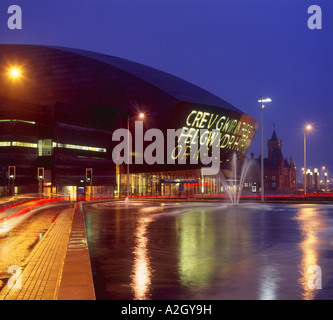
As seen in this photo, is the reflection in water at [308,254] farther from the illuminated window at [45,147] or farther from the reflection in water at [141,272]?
the illuminated window at [45,147]

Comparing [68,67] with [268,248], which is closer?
[268,248]

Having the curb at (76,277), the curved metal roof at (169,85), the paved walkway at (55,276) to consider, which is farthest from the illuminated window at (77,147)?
the curb at (76,277)

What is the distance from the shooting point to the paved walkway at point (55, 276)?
7763 mm

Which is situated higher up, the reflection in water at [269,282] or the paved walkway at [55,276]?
the paved walkway at [55,276]

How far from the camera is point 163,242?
16.1 metres

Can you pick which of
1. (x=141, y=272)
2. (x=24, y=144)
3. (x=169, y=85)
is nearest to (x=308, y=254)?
(x=141, y=272)

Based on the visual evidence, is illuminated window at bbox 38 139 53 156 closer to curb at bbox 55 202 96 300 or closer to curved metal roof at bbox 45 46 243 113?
curved metal roof at bbox 45 46 243 113

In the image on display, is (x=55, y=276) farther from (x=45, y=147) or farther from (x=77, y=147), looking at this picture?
(x=77, y=147)

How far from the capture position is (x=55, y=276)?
368 inches

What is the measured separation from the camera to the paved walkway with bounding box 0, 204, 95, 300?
306 inches

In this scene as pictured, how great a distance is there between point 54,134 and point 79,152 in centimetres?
754
